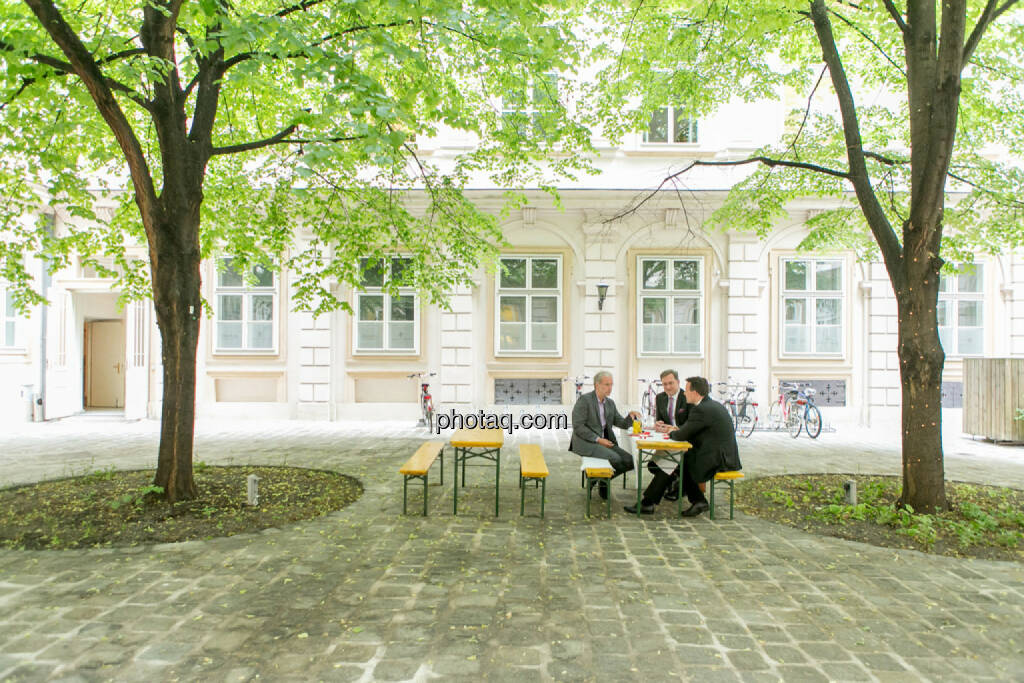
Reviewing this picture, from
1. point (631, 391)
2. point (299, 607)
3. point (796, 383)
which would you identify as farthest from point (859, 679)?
point (796, 383)

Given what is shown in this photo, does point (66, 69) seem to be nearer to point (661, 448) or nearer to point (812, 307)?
point (661, 448)

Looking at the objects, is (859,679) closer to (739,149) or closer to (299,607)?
(299,607)

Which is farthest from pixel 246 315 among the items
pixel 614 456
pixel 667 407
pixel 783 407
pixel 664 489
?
pixel 783 407

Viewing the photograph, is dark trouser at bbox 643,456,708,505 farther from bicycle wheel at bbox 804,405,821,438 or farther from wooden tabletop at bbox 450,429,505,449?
bicycle wheel at bbox 804,405,821,438

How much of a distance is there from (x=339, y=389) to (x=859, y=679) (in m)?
12.3

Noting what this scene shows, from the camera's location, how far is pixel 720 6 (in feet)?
24.5

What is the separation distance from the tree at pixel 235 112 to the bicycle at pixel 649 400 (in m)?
6.17

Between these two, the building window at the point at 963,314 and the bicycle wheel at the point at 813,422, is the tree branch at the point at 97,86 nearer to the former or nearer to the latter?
the bicycle wheel at the point at 813,422

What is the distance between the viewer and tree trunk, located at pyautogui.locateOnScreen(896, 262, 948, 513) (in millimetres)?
5766

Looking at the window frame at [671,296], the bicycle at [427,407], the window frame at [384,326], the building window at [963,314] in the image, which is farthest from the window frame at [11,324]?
the building window at [963,314]

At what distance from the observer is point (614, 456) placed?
6.50 metres

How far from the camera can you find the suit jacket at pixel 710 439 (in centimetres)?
587

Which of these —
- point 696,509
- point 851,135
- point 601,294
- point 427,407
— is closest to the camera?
point 696,509

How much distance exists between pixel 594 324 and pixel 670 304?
187 cm
